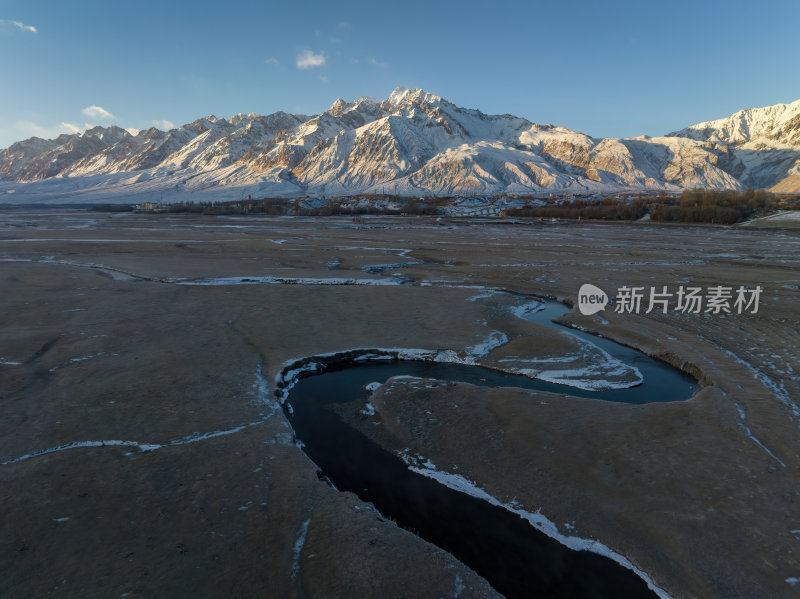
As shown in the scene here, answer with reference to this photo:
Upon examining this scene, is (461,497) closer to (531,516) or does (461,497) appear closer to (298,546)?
(531,516)

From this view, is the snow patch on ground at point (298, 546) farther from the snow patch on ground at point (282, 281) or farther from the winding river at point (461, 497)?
the snow patch on ground at point (282, 281)

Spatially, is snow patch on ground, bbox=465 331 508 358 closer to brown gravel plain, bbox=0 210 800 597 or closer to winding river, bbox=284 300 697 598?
brown gravel plain, bbox=0 210 800 597

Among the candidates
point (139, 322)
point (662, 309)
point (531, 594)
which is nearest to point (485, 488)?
point (531, 594)

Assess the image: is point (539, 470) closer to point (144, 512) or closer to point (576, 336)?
point (144, 512)

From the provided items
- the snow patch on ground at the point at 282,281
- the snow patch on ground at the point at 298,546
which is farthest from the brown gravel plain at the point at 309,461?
the snow patch on ground at the point at 282,281

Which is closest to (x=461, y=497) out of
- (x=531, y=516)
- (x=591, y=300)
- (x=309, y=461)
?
(x=531, y=516)

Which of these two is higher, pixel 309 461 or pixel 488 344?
pixel 488 344
